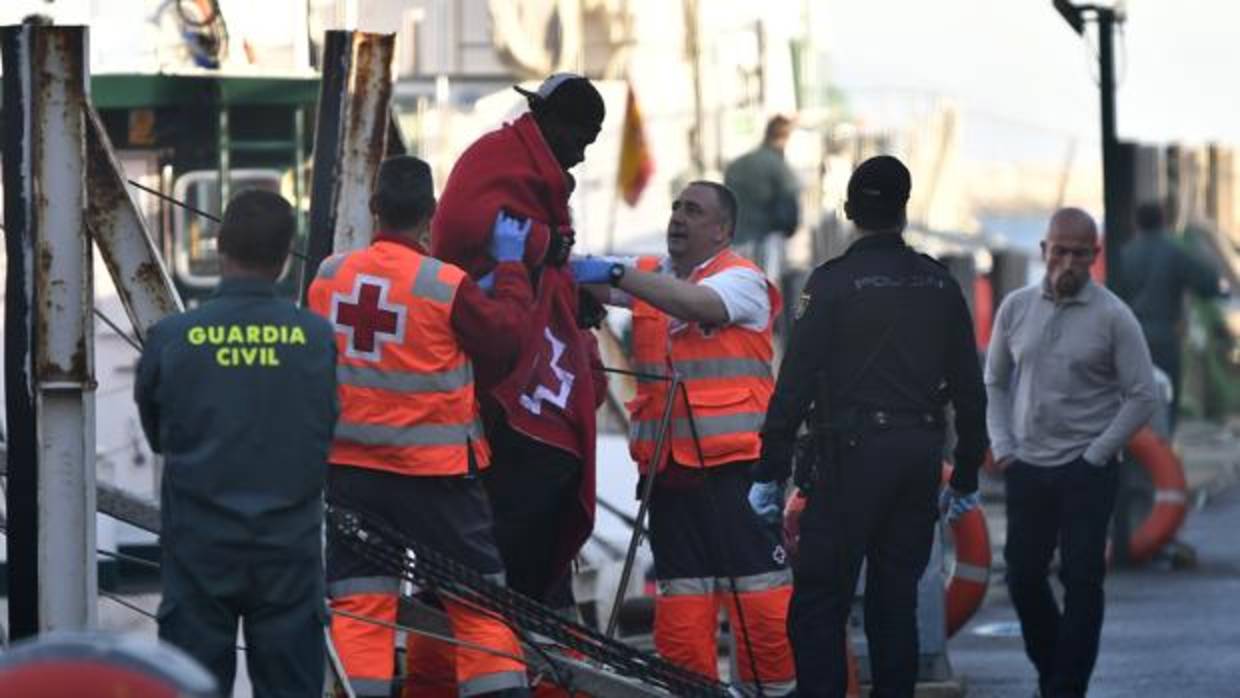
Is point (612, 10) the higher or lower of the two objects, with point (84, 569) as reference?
higher

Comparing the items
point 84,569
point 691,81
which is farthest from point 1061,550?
point 691,81

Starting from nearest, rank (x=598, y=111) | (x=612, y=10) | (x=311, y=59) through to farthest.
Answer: (x=598, y=111) → (x=311, y=59) → (x=612, y=10)

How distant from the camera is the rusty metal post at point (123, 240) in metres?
9.07

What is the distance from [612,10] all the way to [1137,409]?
16202mm

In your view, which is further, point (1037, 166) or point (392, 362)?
point (1037, 166)

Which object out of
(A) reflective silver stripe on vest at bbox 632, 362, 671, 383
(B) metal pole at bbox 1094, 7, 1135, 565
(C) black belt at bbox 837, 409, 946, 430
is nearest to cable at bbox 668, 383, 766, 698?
(A) reflective silver stripe on vest at bbox 632, 362, 671, 383

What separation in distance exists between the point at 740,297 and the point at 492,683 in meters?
2.02

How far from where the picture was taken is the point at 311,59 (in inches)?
688

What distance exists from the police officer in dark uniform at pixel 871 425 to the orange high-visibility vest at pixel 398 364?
130 centimetres

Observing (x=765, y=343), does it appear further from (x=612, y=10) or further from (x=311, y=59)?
(x=612, y=10)

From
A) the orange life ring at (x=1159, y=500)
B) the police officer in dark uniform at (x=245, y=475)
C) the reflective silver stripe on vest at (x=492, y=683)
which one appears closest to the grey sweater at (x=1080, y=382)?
the reflective silver stripe on vest at (x=492, y=683)

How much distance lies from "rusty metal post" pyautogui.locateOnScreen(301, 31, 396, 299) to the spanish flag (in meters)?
14.2

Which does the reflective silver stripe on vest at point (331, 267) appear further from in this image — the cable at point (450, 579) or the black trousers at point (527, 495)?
the black trousers at point (527, 495)

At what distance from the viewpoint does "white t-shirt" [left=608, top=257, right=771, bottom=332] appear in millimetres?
10875
